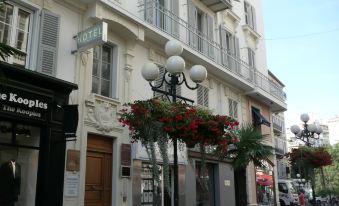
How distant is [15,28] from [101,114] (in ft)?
10.3

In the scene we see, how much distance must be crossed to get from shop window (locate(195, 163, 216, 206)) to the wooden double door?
14.0 feet

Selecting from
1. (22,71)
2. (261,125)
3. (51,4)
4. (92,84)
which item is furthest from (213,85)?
(22,71)

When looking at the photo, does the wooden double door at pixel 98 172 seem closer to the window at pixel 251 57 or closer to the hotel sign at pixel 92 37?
the hotel sign at pixel 92 37

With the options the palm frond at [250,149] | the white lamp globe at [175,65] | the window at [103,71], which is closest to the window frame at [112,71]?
the window at [103,71]

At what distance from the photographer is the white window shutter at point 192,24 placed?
15.9 m

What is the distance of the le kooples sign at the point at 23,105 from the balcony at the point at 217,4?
10.3 metres

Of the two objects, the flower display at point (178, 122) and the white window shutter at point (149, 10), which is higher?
the white window shutter at point (149, 10)

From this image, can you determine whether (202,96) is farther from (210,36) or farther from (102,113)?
(102,113)

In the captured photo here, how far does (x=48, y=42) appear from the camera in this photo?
10484mm

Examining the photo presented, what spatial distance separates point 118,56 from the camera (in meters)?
12.5

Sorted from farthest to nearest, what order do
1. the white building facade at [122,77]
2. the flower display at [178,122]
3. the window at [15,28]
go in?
the white building facade at [122,77], the window at [15,28], the flower display at [178,122]

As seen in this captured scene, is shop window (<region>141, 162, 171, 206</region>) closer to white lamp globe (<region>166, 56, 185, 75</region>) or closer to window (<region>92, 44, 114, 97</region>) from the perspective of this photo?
window (<region>92, 44, 114, 97</region>)

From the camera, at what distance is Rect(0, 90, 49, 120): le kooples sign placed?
8.91 m

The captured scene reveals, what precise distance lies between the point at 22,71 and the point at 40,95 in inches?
29.1
